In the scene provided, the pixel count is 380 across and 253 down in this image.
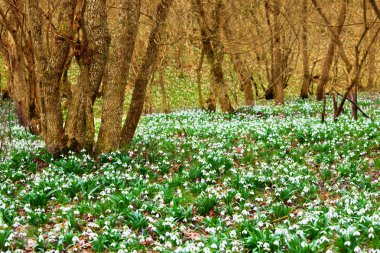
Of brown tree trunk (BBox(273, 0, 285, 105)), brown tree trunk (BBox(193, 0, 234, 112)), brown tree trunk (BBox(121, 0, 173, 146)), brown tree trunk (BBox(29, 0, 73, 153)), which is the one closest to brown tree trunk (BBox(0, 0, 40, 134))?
brown tree trunk (BBox(29, 0, 73, 153))

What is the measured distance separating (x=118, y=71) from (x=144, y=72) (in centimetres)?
92

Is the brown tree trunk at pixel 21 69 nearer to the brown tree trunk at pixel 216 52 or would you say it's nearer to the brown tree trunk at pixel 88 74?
the brown tree trunk at pixel 88 74

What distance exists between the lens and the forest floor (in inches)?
217

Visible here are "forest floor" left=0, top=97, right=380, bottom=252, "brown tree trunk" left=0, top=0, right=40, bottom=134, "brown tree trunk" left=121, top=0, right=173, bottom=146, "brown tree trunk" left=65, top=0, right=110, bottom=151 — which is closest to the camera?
"forest floor" left=0, top=97, right=380, bottom=252

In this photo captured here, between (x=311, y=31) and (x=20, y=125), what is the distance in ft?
65.2

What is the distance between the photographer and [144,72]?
11.4 metres

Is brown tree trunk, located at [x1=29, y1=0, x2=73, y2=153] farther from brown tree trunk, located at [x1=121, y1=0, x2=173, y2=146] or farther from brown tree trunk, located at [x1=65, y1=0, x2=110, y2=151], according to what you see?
brown tree trunk, located at [x1=121, y1=0, x2=173, y2=146]

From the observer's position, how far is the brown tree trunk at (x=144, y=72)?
37.2 ft

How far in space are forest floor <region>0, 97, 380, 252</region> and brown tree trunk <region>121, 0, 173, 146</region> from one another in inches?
20.1

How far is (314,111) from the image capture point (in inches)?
720

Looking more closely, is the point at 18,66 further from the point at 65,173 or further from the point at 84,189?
the point at 84,189

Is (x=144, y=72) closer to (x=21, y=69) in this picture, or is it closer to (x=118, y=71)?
(x=118, y=71)

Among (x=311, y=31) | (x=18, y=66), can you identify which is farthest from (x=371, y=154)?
(x=311, y=31)

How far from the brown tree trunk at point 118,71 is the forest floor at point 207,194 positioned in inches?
25.0
